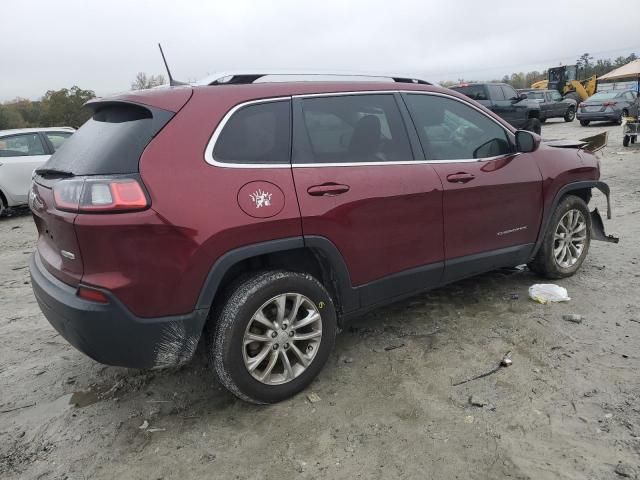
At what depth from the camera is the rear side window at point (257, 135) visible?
2.64 meters

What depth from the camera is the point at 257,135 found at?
108 inches

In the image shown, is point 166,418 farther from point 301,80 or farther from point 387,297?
point 301,80

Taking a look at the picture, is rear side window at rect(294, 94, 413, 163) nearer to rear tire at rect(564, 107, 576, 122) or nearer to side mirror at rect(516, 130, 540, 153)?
side mirror at rect(516, 130, 540, 153)

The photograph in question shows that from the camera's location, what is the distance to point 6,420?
9.50 ft

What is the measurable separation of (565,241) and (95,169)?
383 centimetres

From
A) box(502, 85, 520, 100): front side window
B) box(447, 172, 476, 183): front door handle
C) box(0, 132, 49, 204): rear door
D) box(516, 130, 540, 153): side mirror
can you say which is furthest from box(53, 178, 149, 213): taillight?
box(502, 85, 520, 100): front side window

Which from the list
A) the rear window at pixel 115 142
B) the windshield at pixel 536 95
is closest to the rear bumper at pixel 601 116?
the windshield at pixel 536 95

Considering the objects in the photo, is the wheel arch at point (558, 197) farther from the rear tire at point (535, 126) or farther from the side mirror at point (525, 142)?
the rear tire at point (535, 126)

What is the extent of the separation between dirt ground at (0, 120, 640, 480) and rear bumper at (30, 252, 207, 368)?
49 cm

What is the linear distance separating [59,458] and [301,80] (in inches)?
95.7

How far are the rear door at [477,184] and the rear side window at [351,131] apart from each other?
0.67 feet

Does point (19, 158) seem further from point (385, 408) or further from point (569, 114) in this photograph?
point (569, 114)

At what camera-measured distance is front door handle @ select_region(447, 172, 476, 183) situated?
11.3ft

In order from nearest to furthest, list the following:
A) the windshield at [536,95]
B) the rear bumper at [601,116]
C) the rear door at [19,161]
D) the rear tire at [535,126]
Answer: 1. the rear door at [19,161]
2. the rear tire at [535,126]
3. the rear bumper at [601,116]
4. the windshield at [536,95]
